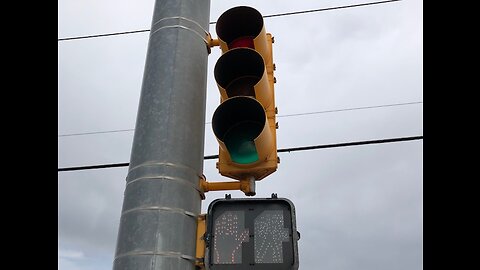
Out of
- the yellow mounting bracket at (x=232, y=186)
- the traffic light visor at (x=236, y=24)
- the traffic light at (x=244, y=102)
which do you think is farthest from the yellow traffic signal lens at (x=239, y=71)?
the yellow mounting bracket at (x=232, y=186)

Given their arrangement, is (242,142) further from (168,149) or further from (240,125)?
(168,149)

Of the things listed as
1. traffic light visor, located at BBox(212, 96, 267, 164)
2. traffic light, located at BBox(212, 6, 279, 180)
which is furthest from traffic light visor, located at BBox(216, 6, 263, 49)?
traffic light visor, located at BBox(212, 96, 267, 164)

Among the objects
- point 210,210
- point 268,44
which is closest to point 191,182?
point 210,210

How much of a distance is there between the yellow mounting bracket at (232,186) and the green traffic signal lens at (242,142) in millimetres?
167

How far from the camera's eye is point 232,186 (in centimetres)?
325

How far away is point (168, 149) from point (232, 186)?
1.84 feet

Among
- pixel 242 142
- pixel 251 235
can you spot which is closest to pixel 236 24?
pixel 242 142

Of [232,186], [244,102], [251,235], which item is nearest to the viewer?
[251,235]

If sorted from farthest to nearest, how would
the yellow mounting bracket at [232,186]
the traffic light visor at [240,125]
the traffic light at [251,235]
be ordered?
the yellow mounting bracket at [232,186]
the traffic light visor at [240,125]
the traffic light at [251,235]

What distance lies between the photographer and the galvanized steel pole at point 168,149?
275cm

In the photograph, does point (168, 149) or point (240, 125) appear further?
point (240, 125)

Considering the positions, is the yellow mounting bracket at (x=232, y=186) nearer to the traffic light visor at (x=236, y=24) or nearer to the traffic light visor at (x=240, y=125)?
the traffic light visor at (x=240, y=125)

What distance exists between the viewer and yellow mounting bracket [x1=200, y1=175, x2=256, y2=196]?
126 inches

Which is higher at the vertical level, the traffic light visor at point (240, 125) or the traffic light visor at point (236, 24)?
the traffic light visor at point (236, 24)
